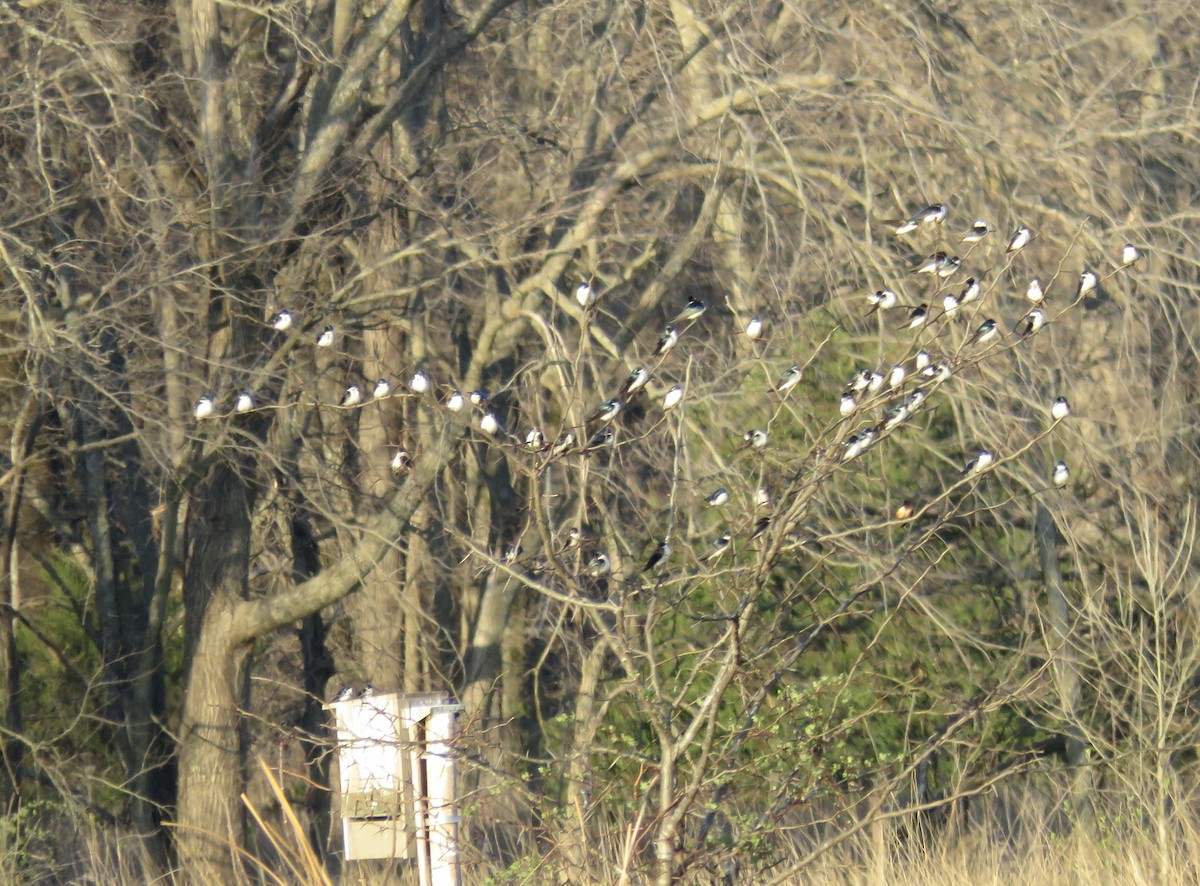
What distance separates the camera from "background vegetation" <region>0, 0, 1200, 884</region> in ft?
22.1

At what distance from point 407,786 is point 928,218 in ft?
10.5

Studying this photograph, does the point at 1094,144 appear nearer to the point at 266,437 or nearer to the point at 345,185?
the point at 345,185

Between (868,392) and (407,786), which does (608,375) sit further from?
(407,786)

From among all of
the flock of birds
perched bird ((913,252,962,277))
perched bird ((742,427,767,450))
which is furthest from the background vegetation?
perched bird ((742,427,767,450))

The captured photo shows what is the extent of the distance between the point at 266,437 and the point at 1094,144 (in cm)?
488

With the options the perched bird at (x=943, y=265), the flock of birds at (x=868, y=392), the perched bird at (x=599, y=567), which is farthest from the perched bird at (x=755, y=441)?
the perched bird at (x=943, y=265)

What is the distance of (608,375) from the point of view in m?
8.93

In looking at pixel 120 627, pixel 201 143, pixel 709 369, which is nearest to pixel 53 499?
pixel 120 627

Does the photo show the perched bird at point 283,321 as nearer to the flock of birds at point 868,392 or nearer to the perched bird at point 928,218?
the flock of birds at point 868,392

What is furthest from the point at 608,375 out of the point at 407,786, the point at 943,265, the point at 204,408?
the point at 407,786

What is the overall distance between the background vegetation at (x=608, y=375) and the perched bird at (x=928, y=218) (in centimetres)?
40

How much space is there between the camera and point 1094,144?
7258mm

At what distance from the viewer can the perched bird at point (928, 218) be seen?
5.86 m

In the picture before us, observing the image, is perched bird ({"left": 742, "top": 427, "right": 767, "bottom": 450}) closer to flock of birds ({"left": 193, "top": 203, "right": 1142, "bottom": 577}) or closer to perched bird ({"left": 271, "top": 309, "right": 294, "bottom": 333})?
flock of birds ({"left": 193, "top": 203, "right": 1142, "bottom": 577})
